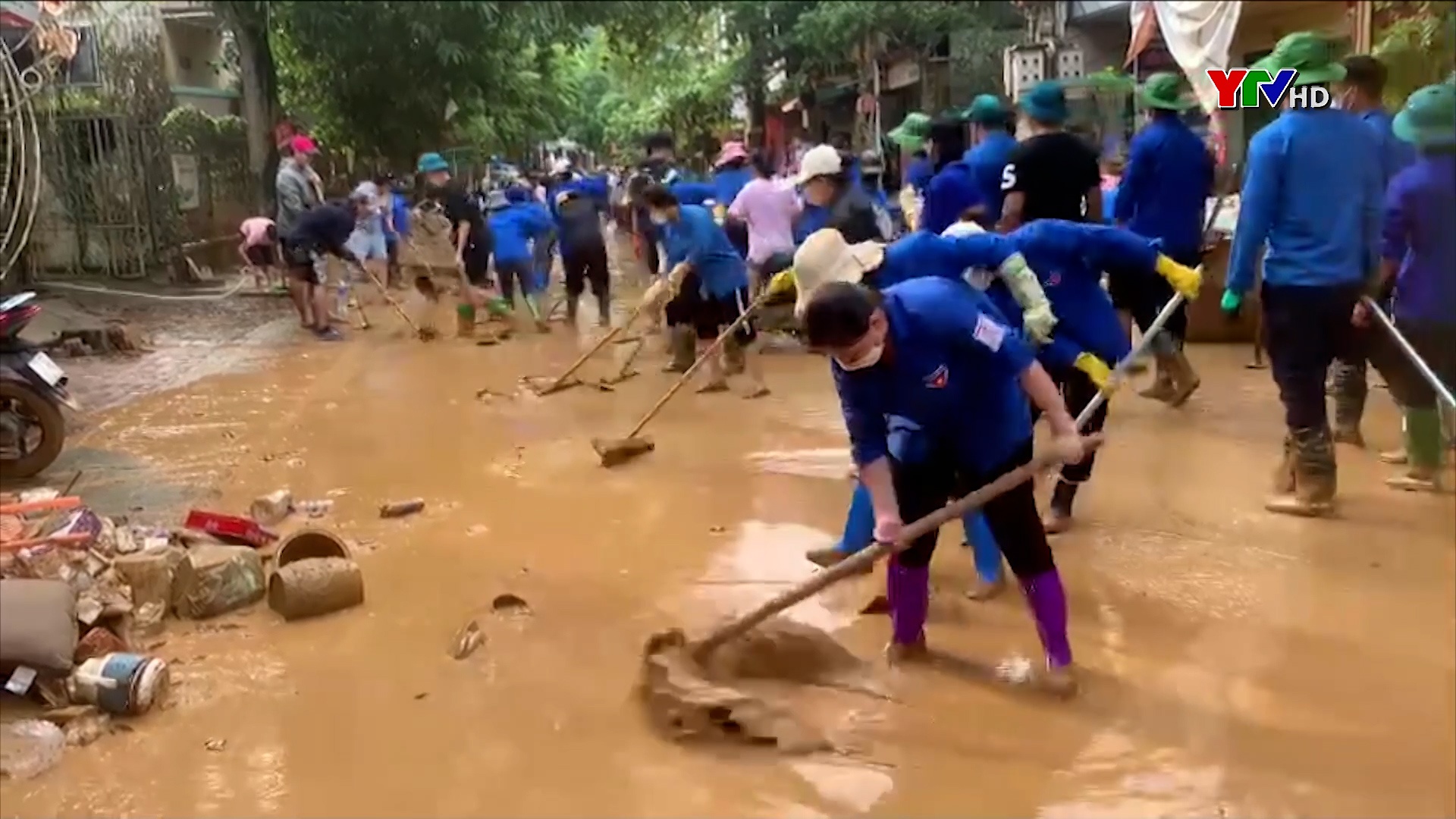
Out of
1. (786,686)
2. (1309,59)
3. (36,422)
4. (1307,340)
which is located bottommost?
(786,686)

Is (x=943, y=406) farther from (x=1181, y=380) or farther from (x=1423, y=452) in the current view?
(x=1181, y=380)

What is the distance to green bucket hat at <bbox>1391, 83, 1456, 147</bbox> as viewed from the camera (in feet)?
18.4

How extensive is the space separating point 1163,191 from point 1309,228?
180cm

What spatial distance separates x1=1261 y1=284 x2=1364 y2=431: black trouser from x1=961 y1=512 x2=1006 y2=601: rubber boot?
1.58 m

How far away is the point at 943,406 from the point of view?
13.1 ft

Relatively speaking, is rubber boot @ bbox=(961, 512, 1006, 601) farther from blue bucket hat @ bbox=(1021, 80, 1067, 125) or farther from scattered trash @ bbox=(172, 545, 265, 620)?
scattered trash @ bbox=(172, 545, 265, 620)

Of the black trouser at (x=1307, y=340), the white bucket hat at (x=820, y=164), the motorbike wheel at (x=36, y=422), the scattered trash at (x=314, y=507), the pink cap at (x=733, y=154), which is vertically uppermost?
the white bucket hat at (x=820, y=164)

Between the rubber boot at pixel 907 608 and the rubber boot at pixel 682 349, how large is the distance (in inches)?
229

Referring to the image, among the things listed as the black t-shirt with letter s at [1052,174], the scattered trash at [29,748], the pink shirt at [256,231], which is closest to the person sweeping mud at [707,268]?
the black t-shirt with letter s at [1052,174]

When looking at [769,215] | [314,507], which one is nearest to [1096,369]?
[314,507]

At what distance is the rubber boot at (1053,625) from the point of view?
4164 mm

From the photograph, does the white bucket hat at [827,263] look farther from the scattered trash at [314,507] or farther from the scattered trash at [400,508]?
the scattered trash at [314,507]

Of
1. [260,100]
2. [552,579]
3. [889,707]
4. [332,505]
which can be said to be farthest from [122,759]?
[260,100]

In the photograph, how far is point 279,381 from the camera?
34.7 feet
